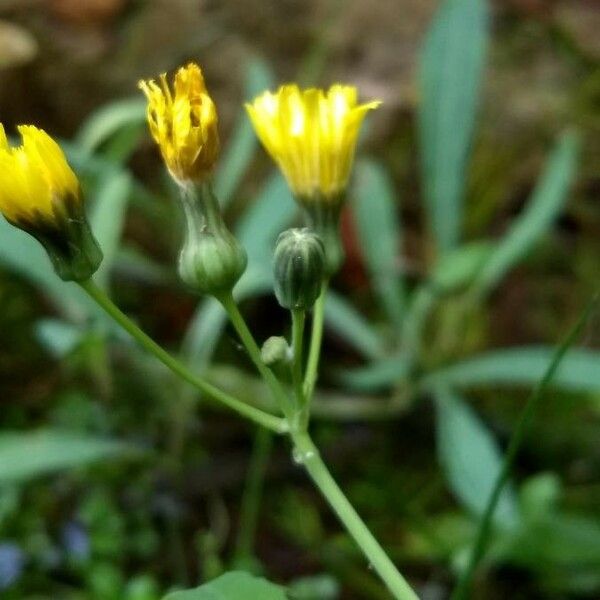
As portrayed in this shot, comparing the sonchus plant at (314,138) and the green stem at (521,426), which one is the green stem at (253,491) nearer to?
the green stem at (521,426)

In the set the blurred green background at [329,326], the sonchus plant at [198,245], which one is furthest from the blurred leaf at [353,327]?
the sonchus plant at [198,245]

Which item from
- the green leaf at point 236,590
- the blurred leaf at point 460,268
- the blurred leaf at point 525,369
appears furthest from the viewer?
the blurred leaf at point 460,268

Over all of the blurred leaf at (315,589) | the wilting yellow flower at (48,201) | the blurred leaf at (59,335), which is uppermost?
the blurred leaf at (59,335)

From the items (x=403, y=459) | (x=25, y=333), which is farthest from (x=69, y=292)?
(x=403, y=459)

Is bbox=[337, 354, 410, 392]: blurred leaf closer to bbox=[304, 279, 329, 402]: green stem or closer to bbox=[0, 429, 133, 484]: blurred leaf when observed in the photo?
bbox=[0, 429, 133, 484]: blurred leaf

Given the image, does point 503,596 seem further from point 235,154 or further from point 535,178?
point 535,178

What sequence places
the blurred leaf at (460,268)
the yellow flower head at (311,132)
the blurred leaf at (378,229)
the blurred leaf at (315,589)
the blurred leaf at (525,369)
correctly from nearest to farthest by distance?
1. the yellow flower head at (311,132)
2. the blurred leaf at (315,589)
3. the blurred leaf at (525,369)
4. the blurred leaf at (460,268)
5. the blurred leaf at (378,229)

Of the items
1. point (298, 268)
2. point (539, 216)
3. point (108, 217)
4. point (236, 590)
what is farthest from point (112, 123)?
point (236, 590)
